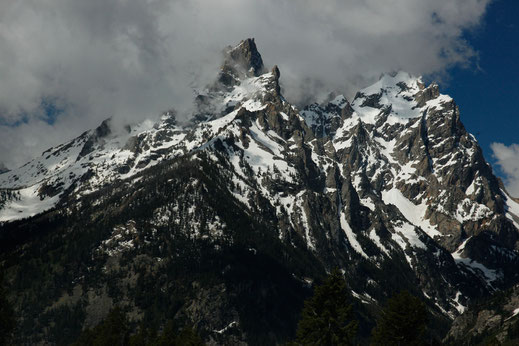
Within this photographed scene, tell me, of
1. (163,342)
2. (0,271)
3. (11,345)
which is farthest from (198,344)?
(0,271)

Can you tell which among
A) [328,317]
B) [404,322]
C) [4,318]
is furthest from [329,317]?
[4,318]

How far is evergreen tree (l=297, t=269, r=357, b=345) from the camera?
48.2m

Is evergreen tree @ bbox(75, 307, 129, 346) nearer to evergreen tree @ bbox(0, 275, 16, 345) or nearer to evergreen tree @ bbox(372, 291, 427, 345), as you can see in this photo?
evergreen tree @ bbox(0, 275, 16, 345)

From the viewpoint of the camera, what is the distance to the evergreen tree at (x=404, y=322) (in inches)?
2080

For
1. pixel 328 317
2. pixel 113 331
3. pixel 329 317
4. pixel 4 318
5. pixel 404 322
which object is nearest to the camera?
pixel 329 317

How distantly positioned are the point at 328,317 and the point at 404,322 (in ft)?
29.8

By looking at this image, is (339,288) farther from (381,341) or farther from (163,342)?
(163,342)

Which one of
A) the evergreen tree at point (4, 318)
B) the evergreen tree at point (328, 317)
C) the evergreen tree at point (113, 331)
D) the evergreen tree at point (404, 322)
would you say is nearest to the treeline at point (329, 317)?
the evergreen tree at point (328, 317)

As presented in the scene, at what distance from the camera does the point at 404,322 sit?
2082 inches

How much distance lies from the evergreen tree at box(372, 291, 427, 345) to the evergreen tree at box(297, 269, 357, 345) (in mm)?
6314

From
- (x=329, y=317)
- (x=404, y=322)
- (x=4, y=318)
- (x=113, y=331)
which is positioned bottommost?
(x=404, y=322)

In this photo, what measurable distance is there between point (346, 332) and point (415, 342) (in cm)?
849

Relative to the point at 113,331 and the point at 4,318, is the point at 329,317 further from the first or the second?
the point at 113,331

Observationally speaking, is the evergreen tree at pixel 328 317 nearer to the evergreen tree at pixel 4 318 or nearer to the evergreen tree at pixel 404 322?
the evergreen tree at pixel 404 322
